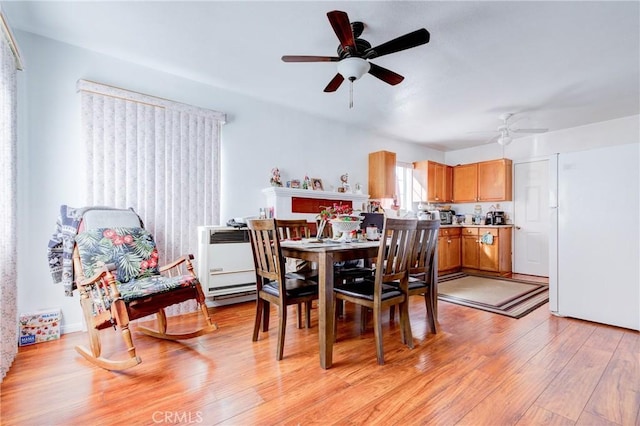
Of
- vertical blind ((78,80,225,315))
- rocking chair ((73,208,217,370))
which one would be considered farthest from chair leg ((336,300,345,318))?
vertical blind ((78,80,225,315))

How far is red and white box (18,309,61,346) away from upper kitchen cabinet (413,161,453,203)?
219 inches

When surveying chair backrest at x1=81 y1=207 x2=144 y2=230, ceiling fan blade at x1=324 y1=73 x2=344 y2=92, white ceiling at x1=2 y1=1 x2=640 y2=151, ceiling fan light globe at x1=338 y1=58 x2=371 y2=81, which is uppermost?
white ceiling at x1=2 y1=1 x2=640 y2=151

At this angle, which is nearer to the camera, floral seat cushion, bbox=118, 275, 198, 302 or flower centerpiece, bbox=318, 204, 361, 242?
floral seat cushion, bbox=118, 275, 198, 302

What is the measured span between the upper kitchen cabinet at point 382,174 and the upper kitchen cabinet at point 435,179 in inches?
39.6

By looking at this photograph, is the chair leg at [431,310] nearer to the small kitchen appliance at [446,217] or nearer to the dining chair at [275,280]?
the dining chair at [275,280]

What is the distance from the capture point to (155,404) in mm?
1544

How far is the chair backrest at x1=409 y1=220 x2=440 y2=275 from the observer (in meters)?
2.21

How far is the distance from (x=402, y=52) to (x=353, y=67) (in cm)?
75

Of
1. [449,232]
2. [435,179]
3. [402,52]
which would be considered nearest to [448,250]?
[449,232]

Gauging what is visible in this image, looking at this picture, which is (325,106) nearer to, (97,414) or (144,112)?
(144,112)

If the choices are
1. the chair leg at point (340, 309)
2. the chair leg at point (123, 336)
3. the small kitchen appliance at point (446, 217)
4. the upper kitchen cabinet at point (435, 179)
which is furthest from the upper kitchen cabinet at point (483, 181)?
the chair leg at point (123, 336)

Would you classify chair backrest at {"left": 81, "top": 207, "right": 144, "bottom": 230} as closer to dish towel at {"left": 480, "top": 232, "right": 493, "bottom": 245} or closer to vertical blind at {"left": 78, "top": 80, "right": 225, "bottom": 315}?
vertical blind at {"left": 78, "top": 80, "right": 225, "bottom": 315}

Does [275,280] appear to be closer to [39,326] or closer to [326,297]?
[326,297]

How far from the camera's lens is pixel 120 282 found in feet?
7.41
